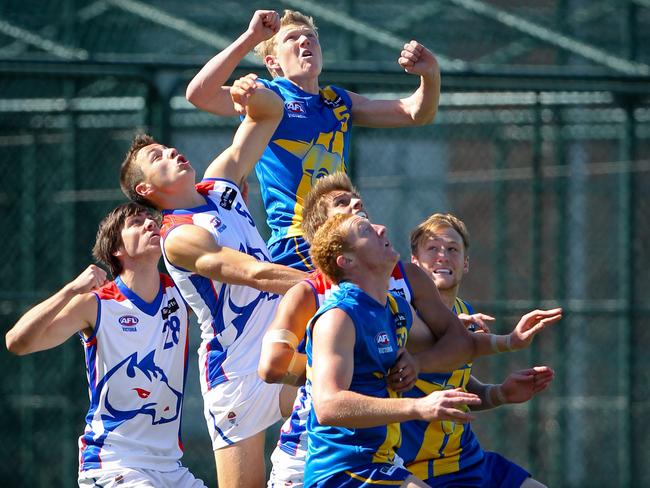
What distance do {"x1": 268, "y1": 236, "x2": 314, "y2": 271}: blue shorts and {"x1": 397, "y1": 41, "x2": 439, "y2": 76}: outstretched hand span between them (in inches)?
31.9

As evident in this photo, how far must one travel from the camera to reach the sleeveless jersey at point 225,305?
4.50 metres

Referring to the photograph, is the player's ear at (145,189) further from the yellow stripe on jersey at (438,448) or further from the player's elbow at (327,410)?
the player's elbow at (327,410)

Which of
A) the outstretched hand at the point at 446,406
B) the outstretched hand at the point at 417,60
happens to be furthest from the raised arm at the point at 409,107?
the outstretched hand at the point at 446,406

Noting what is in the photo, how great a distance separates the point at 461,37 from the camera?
934cm

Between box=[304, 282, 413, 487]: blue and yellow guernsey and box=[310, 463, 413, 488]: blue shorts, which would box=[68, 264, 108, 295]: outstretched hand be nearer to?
box=[304, 282, 413, 487]: blue and yellow guernsey

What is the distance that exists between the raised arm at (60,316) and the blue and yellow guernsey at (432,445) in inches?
48.4

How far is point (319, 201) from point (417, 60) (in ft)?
3.15

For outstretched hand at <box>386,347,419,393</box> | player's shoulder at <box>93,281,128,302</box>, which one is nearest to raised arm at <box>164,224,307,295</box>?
player's shoulder at <box>93,281,128,302</box>

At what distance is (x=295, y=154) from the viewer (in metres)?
4.93

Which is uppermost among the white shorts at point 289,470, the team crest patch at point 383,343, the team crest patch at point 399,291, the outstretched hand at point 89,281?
the outstretched hand at point 89,281

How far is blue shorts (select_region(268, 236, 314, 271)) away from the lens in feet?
15.6

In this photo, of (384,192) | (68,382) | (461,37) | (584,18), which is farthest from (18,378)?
(584,18)

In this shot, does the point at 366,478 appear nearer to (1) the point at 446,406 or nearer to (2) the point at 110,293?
(1) the point at 446,406

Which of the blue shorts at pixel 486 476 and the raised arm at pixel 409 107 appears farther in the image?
the raised arm at pixel 409 107
